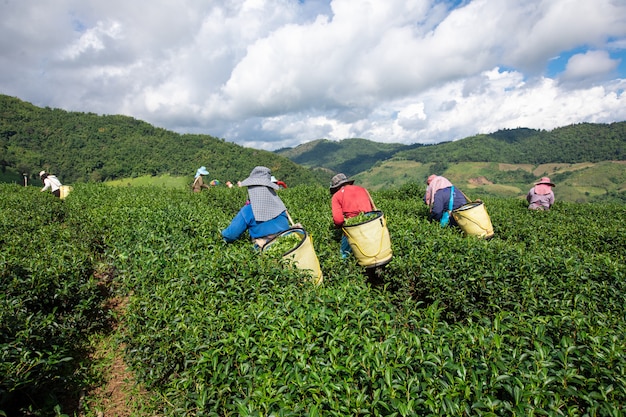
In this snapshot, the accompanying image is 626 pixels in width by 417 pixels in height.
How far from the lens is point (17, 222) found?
20.3 feet

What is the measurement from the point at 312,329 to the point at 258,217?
2.16 metres

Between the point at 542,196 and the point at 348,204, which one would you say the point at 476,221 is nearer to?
the point at 348,204

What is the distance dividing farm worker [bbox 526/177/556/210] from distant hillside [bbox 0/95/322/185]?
62828mm

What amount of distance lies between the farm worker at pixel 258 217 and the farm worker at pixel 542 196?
944 centimetres

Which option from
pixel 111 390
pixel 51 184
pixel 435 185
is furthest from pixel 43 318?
pixel 51 184

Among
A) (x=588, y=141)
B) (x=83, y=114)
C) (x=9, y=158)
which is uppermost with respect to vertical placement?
(x=83, y=114)

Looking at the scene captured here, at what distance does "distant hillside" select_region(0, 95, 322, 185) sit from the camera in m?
67.9

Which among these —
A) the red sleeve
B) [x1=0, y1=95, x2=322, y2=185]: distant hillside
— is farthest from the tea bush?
[x1=0, y1=95, x2=322, y2=185]: distant hillside

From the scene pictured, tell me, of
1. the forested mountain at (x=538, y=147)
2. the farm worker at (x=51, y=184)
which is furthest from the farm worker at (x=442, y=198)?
the forested mountain at (x=538, y=147)

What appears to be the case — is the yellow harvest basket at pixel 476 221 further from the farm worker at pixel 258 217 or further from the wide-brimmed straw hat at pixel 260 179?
the wide-brimmed straw hat at pixel 260 179

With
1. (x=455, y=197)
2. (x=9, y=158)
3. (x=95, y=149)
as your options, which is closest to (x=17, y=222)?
(x=455, y=197)

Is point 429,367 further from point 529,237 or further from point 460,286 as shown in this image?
point 529,237

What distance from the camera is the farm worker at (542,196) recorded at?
9.83m

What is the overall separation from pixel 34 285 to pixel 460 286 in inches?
209
